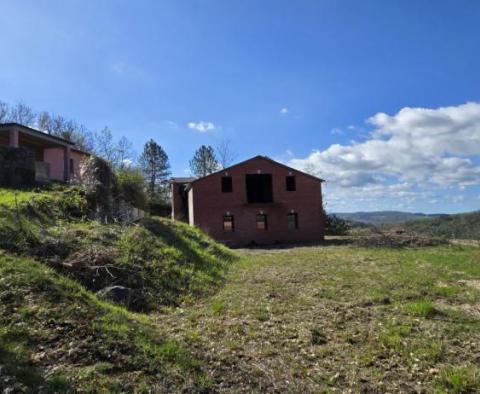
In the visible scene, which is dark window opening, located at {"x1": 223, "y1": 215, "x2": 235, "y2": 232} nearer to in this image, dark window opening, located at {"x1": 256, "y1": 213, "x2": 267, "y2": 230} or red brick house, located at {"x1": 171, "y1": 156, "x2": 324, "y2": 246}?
red brick house, located at {"x1": 171, "y1": 156, "x2": 324, "y2": 246}

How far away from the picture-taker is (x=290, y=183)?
30.6 metres

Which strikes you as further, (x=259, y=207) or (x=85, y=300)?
(x=259, y=207)

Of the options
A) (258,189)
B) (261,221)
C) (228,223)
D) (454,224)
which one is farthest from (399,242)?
(454,224)

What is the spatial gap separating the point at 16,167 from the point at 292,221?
67.0 ft

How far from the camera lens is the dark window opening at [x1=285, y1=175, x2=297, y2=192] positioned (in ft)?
99.7

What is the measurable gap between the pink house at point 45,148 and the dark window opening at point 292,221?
15.6 metres

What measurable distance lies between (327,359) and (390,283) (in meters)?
5.83

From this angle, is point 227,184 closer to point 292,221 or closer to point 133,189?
point 292,221

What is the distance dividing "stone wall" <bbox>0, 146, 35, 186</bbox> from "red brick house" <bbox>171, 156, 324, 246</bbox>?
15.3 meters

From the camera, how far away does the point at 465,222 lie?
50.1 meters

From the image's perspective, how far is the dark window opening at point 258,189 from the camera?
107ft

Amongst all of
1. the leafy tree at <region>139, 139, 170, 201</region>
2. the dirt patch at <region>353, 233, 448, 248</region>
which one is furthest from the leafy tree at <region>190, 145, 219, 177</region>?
the dirt patch at <region>353, 233, 448, 248</region>

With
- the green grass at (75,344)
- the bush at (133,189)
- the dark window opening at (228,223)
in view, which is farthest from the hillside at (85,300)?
the dark window opening at (228,223)

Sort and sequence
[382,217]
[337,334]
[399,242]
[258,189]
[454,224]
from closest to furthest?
[337,334], [399,242], [258,189], [454,224], [382,217]
